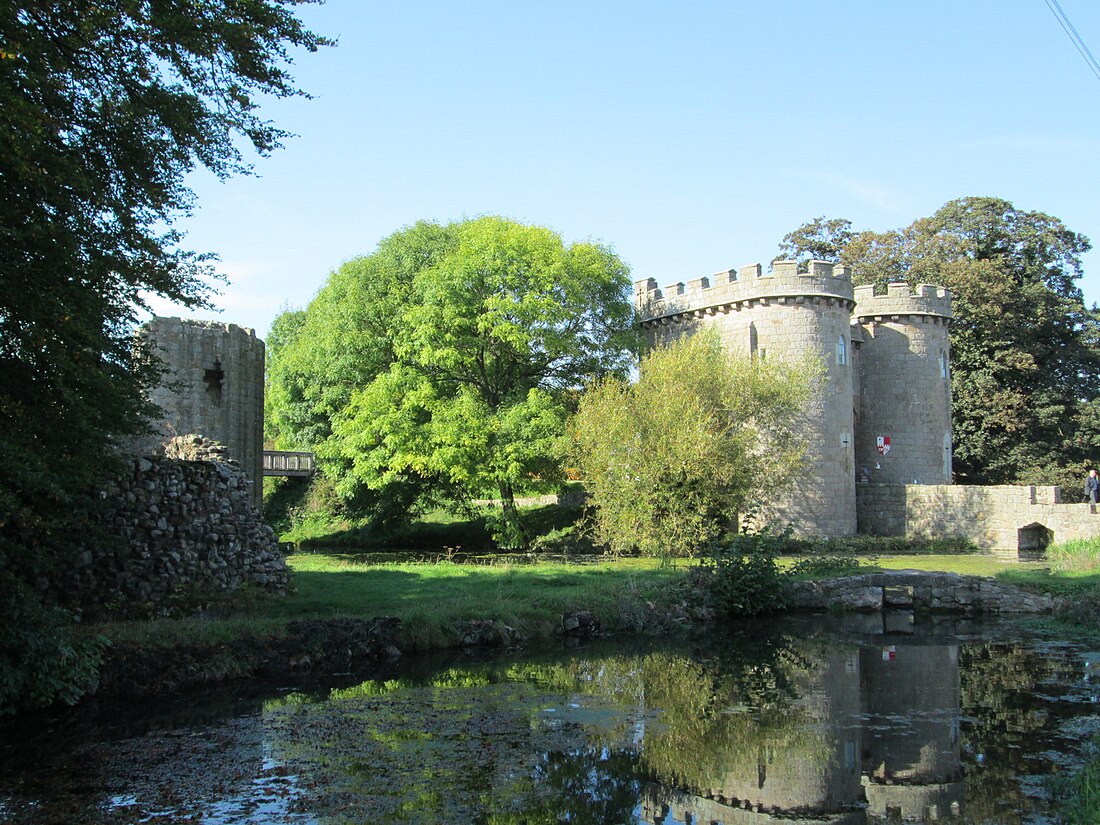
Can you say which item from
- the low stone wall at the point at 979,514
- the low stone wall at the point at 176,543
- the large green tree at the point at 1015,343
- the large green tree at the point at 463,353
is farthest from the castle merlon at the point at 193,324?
the large green tree at the point at 1015,343

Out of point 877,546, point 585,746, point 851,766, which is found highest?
point 877,546

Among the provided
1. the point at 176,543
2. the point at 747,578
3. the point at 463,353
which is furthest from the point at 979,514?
the point at 176,543

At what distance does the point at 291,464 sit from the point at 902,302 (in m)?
23.3

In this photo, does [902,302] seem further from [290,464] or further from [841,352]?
Answer: [290,464]

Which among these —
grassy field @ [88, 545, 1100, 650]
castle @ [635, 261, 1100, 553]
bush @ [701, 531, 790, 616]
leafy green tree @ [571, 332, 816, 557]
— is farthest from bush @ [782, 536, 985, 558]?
bush @ [701, 531, 790, 616]

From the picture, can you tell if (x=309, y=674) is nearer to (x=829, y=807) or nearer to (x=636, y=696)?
(x=636, y=696)

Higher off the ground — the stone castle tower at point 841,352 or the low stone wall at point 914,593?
the stone castle tower at point 841,352

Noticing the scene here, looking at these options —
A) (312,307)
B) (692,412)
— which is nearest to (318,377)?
(312,307)

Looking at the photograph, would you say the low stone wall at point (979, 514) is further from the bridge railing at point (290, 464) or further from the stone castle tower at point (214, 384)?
the stone castle tower at point (214, 384)

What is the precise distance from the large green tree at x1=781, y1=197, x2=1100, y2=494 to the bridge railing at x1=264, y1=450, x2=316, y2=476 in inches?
961

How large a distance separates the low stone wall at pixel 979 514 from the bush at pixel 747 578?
13.0m

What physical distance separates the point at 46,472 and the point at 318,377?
69.9ft

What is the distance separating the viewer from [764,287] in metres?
28.9

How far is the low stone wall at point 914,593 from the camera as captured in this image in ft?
57.4
